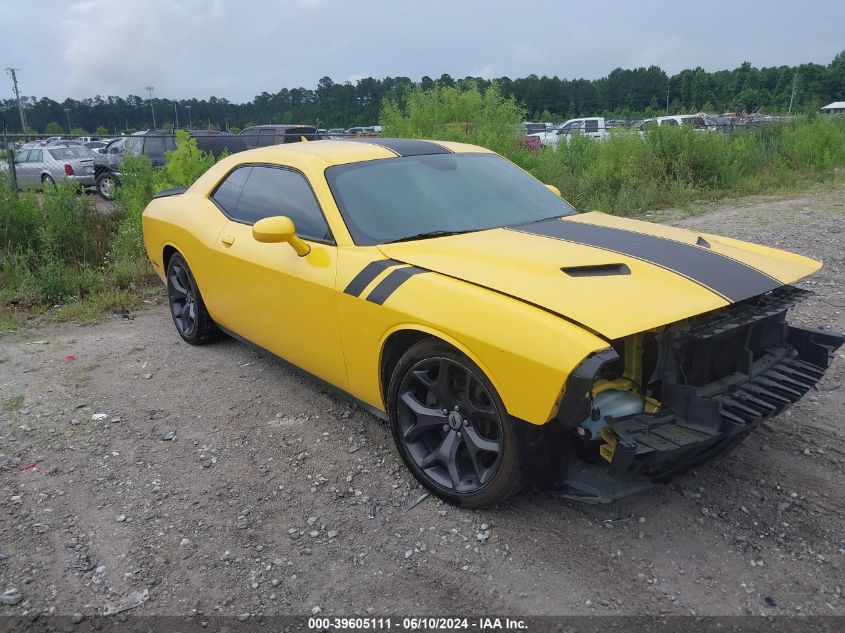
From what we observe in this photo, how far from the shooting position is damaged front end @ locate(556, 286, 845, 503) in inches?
91.9

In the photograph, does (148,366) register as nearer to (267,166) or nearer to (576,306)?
(267,166)

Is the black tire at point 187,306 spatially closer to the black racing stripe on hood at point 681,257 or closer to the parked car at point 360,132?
the black racing stripe on hood at point 681,257

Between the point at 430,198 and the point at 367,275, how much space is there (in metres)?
0.74

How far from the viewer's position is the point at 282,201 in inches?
A: 150

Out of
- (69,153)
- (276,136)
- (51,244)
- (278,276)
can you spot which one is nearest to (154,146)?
(276,136)

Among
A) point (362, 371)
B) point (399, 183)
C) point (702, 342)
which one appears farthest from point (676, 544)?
point (399, 183)

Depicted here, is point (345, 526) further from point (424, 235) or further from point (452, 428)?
point (424, 235)

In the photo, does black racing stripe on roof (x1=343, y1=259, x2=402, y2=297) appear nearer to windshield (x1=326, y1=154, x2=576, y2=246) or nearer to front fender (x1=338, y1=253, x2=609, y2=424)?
front fender (x1=338, y1=253, x2=609, y2=424)

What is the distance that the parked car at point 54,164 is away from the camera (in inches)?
585

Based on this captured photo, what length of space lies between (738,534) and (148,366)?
3994 millimetres

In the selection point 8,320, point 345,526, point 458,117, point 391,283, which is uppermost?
point 458,117

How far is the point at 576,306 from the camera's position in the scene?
2.39m

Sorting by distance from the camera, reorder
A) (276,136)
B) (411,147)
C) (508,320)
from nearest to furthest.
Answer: (508,320) → (411,147) → (276,136)

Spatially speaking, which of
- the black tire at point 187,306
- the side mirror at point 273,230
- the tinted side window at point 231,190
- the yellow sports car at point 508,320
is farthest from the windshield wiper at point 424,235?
the black tire at point 187,306
